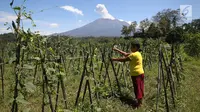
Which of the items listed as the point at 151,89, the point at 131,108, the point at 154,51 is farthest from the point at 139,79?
the point at 154,51

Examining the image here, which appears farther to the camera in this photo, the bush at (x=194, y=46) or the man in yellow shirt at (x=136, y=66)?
the bush at (x=194, y=46)

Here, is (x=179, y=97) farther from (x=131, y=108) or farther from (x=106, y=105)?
(x=106, y=105)

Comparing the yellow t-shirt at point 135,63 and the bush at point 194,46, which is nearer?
the yellow t-shirt at point 135,63

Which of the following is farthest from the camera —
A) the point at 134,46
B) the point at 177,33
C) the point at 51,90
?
the point at 177,33

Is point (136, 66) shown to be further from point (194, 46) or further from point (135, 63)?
point (194, 46)

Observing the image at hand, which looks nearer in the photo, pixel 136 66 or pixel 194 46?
pixel 136 66

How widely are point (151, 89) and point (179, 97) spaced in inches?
55.4

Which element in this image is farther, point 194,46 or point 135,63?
point 194,46

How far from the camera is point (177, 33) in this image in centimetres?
3603

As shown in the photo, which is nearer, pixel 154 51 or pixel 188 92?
pixel 188 92

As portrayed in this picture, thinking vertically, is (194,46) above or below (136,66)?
below

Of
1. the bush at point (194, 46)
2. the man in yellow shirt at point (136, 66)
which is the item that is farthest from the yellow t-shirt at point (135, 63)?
the bush at point (194, 46)

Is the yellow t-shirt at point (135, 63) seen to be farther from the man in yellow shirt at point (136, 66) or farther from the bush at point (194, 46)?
the bush at point (194, 46)

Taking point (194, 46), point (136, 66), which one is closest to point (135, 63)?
point (136, 66)
